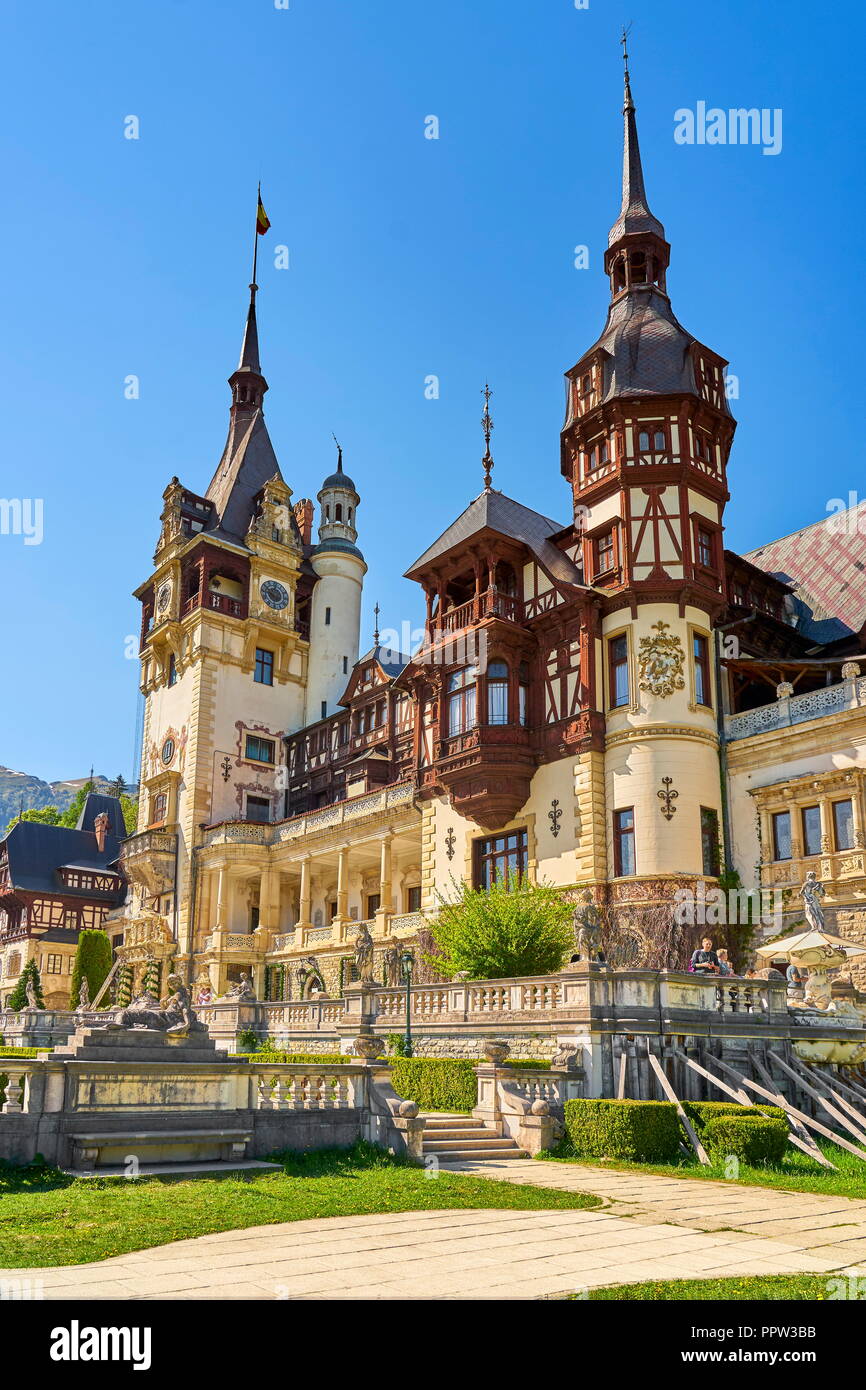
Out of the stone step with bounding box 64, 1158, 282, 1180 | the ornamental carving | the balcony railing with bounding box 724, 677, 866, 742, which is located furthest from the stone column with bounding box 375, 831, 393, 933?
the stone step with bounding box 64, 1158, 282, 1180

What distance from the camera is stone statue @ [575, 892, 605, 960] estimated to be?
21.8 m

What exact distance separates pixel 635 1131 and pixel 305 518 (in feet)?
169

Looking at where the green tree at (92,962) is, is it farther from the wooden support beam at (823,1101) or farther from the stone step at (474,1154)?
the wooden support beam at (823,1101)

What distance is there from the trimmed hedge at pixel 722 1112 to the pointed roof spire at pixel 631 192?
32051mm

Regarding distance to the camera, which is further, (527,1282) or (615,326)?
(615,326)

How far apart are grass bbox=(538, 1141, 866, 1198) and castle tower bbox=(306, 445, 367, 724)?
41.0m

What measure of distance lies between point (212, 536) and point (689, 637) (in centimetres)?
2965

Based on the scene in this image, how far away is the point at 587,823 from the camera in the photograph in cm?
3378

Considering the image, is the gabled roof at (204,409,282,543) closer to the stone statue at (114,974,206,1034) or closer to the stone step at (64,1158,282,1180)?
the stone statue at (114,974,206,1034)

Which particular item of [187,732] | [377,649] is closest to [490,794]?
[377,649]

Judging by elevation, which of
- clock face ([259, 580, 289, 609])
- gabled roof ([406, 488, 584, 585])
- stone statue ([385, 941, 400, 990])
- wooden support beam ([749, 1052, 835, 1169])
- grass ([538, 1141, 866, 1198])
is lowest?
grass ([538, 1141, 866, 1198])

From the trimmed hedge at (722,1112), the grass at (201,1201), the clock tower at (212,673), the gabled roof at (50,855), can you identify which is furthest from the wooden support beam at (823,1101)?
the gabled roof at (50,855)

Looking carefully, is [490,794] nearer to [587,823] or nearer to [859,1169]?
[587,823]

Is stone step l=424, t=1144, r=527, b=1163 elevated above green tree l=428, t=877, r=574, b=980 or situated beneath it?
situated beneath
